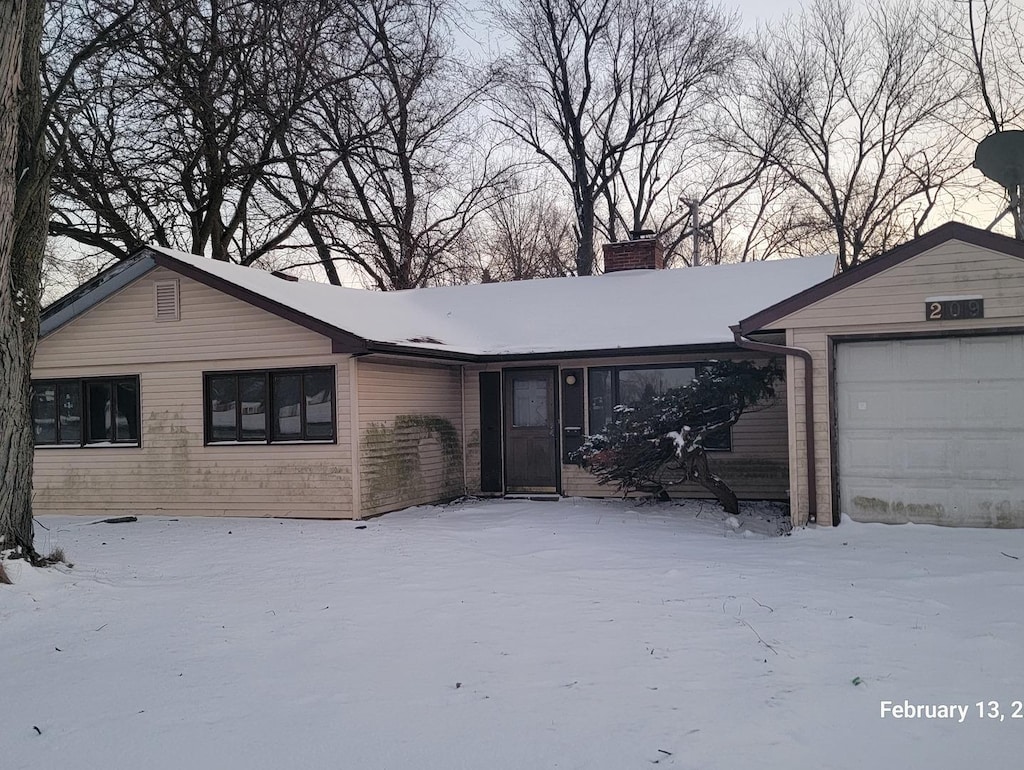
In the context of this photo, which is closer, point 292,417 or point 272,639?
point 272,639

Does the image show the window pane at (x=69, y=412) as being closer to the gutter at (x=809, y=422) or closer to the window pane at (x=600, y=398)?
the window pane at (x=600, y=398)

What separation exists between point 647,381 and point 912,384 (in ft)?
14.7

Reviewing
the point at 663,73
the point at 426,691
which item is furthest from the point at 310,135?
the point at 426,691

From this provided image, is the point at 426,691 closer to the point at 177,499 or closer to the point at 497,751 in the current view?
the point at 497,751

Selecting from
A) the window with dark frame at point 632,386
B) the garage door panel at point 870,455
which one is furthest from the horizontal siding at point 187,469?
the garage door panel at point 870,455

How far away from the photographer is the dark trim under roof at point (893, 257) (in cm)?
888

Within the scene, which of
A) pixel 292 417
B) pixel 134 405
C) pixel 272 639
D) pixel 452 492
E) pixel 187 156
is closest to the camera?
pixel 272 639

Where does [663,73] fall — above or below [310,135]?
above

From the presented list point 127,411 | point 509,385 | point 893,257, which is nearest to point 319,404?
point 127,411

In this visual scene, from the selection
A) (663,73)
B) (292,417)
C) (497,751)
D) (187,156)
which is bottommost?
(497,751)

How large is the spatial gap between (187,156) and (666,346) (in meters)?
15.2

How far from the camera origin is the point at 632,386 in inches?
527

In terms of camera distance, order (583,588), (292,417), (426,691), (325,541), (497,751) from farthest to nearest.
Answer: (292,417), (325,541), (583,588), (426,691), (497,751)

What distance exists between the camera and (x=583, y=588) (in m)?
7.27
